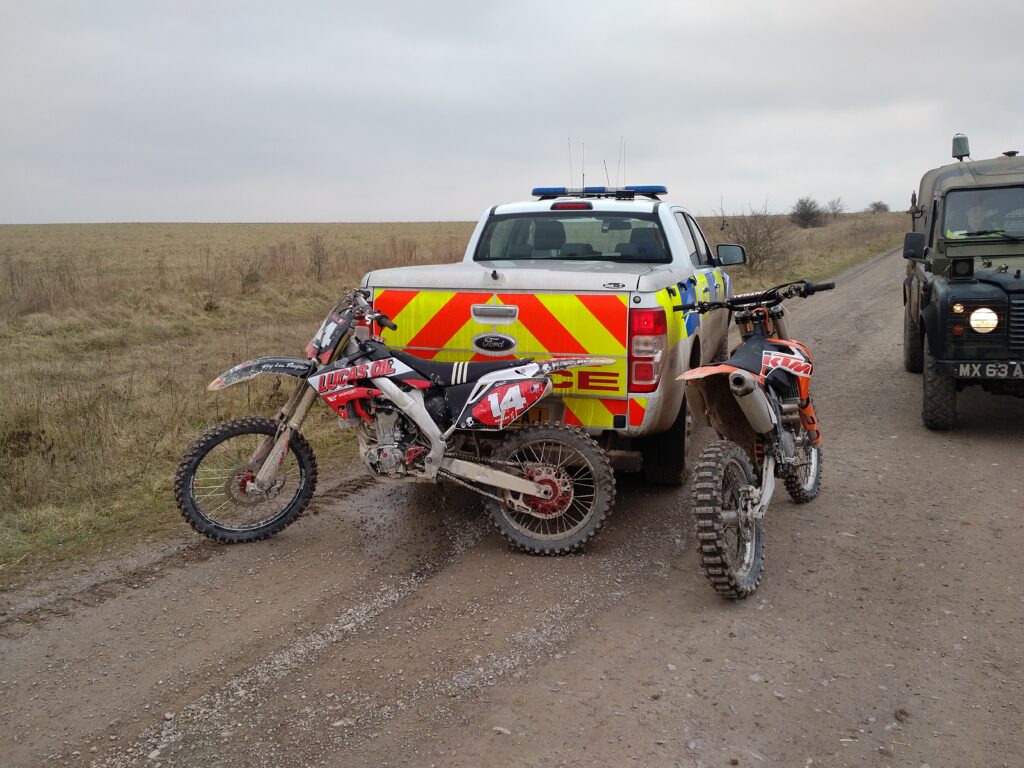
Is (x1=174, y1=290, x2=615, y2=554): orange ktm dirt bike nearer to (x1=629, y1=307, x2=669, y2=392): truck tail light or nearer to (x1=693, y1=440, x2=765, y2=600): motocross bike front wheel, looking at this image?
(x1=629, y1=307, x2=669, y2=392): truck tail light

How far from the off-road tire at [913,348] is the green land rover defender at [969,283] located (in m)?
0.04

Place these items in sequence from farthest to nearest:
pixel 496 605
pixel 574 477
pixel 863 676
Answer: pixel 574 477 < pixel 496 605 < pixel 863 676

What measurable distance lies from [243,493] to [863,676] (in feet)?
10.9

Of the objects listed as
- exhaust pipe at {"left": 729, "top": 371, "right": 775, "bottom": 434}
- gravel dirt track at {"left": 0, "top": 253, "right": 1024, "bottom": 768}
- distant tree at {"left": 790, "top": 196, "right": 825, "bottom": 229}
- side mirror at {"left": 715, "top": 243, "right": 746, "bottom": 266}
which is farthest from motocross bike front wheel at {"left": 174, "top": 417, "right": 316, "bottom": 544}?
distant tree at {"left": 790, "top": 196, "right": 825, "bottom": 229}

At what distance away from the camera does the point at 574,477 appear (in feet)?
15.9

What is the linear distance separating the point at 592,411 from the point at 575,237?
2.16 metres

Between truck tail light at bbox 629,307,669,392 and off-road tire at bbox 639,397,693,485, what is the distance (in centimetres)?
91

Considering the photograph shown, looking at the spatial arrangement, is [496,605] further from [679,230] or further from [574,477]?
[679,230]

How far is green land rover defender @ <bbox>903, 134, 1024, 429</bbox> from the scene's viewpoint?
264 inches

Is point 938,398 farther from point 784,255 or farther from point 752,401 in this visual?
point 784,255

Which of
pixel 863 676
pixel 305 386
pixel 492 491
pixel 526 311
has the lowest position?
pixel 863 676

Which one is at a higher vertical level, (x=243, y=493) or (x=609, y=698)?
(x=243, y=493)

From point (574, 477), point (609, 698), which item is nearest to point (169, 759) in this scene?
point (609, 698)

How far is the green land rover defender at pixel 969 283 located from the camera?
22.0ft
